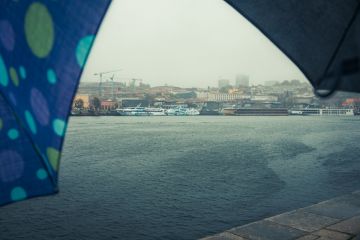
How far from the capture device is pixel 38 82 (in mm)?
1892

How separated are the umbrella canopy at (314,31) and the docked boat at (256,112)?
510 feet

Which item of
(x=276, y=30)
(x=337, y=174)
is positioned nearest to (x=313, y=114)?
(x=337, y=174)

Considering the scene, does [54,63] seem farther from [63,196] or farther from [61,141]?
[63,196]

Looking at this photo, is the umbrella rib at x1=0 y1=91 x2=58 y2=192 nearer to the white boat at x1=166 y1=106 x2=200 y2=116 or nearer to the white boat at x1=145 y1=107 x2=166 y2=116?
the white boat at x1=145 y1=107 x2=166 y2=116

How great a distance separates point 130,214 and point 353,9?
12573 mm

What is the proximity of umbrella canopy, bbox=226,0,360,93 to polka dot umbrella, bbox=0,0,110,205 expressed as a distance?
63.4 inches

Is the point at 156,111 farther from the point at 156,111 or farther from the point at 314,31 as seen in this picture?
the point at 314,31

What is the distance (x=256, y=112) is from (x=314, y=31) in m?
159

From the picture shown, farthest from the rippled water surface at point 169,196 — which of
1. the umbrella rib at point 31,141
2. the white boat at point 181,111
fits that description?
the white boat at point 181,111

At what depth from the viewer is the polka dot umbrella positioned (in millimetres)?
1781

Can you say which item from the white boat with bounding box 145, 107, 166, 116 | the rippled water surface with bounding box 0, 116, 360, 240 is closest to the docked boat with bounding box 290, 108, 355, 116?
the white boat with bounding box 145, 107, 166, 116

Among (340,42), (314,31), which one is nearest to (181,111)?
(314,31)

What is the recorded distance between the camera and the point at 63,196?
1717cm

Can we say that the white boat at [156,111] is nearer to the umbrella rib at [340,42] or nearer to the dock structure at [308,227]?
the dock structure at [308,227]
